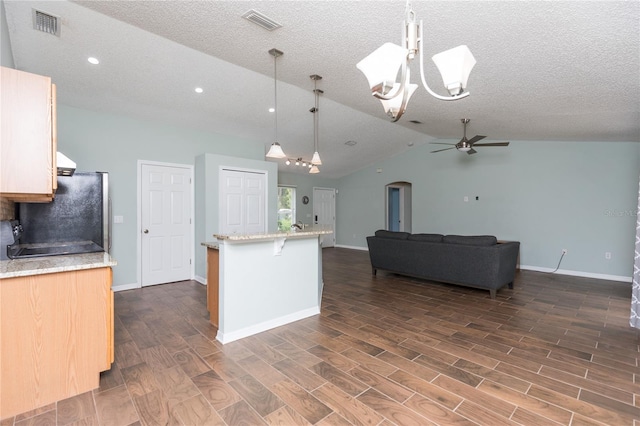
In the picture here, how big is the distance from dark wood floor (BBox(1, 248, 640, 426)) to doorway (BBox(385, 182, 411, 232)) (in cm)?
559

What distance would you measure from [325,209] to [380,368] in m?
7.46

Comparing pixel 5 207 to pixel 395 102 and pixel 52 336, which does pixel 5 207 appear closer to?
pixel 52 336

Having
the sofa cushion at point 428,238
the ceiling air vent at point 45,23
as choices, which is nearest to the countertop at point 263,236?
the sofa cushion at point 428,238

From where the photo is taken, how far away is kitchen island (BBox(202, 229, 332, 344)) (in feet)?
9.32

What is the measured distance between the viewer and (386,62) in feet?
4.71

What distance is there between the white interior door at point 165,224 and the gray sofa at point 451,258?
3.42 metres

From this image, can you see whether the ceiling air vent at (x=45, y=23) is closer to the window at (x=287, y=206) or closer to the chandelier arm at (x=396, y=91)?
the chandelier arm at (x=396, y=91)

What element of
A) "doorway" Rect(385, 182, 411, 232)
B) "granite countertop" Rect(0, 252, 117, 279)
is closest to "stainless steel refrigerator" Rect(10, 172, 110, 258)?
"granite countertop" Rect(0, 252, 117, 279)

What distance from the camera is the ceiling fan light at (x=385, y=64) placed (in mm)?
1418

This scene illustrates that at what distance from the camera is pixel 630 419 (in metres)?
1.78

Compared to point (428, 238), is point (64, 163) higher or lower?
higher

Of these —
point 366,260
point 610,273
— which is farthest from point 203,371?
point 610,273

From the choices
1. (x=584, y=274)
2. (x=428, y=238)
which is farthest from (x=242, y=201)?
(x=584, y=274)

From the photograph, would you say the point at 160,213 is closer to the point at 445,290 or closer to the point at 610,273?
the point at 445,290
